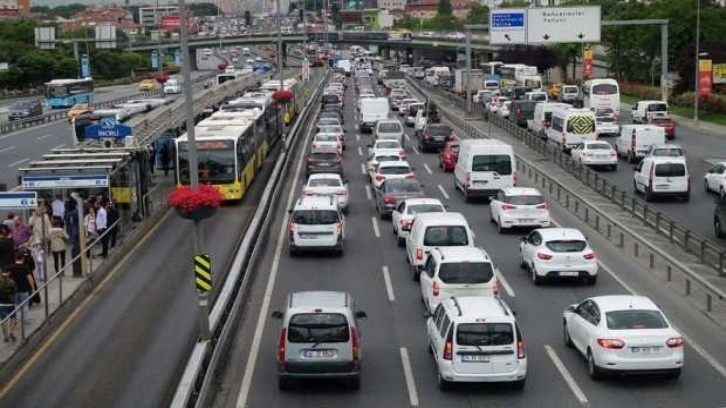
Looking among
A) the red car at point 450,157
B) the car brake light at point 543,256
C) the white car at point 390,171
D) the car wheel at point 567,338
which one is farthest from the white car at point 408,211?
the red car at point 450,157

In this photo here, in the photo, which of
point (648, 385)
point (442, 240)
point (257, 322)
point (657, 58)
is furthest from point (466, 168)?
point (657, 58)

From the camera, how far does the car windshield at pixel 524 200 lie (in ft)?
120

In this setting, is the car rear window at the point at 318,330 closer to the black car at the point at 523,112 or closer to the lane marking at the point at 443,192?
the lane marking at the point at 443,192

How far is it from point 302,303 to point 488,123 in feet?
186

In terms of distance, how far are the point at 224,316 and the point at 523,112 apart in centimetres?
5630

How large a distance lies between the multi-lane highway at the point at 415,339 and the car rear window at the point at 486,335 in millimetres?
954

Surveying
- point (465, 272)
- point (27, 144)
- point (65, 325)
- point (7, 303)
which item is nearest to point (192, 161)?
point (7, 303)

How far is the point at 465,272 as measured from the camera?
989 inches

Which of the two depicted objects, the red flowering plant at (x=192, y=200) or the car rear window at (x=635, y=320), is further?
the red flowering plant at (x=192, y=200)

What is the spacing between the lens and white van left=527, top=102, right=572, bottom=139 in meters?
66.2

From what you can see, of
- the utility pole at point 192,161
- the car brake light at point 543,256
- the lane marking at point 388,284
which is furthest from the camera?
the car brake light at point 543,256

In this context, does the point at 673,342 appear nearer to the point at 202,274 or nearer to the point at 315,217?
the point at 202,274

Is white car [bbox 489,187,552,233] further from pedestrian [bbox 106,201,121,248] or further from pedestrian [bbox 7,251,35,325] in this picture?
pedestrian [bbox 7,251,35,325]

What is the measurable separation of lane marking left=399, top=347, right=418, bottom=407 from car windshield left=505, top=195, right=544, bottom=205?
14.2 metres
